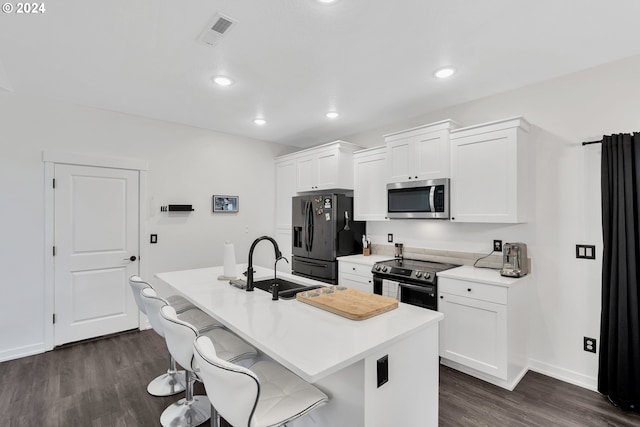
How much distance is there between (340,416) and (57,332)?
352 cm

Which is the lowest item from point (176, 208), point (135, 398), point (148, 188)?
point (135, 398)

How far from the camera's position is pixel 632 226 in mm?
2301

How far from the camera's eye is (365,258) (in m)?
3.91

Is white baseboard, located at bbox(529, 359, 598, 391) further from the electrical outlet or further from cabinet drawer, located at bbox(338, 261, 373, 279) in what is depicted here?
cabinet drawer, located at bbox(338, 261, 373, 279)

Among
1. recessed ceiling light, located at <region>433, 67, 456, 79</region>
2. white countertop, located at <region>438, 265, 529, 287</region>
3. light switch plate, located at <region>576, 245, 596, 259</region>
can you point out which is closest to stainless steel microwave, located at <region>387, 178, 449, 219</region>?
white countertop, located at <region>438, 265, 529, 287</region>

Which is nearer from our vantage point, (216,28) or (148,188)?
(216,28)

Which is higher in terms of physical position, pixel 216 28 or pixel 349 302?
pixel 216 28

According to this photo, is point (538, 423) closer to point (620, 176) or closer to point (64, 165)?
point (620, 176)

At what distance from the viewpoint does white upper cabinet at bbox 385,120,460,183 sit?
10.3 ft

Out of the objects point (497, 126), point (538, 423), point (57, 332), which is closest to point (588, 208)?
point (497, 126)

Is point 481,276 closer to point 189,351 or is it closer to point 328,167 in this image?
point 328,167

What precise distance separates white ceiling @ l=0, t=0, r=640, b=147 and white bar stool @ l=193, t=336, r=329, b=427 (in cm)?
188

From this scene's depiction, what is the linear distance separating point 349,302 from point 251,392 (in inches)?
32.3

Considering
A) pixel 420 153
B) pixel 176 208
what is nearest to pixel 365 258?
pixel 420 153
